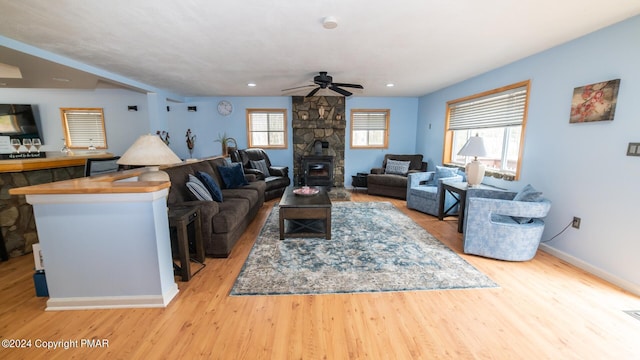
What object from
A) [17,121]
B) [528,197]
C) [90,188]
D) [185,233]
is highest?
[17,121]

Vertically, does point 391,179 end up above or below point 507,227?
above

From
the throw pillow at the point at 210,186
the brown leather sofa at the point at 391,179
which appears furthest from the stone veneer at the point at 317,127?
the throw pillow at the point at 210,186

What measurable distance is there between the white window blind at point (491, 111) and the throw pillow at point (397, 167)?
128 centimetres

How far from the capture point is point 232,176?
4.21 m

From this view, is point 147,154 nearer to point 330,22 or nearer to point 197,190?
point 197,190

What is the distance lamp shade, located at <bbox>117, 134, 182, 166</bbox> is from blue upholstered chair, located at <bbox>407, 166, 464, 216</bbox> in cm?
381

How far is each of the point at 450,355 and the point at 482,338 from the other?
0.32 meters

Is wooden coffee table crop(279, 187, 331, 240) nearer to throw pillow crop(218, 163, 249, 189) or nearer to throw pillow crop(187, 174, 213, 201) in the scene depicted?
throw pillow crop(187, 174, 213, 201)

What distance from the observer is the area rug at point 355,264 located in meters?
2.21

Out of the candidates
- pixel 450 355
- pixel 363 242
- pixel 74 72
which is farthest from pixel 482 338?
pixel 74 72

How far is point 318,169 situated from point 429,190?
9.02 ft

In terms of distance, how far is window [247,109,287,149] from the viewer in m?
6.40

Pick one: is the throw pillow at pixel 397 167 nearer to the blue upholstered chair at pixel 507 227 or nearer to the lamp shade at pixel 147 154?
the blue upholstered chair at pixel 507 227

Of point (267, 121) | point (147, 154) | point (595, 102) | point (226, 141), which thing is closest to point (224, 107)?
point (226, 141)
